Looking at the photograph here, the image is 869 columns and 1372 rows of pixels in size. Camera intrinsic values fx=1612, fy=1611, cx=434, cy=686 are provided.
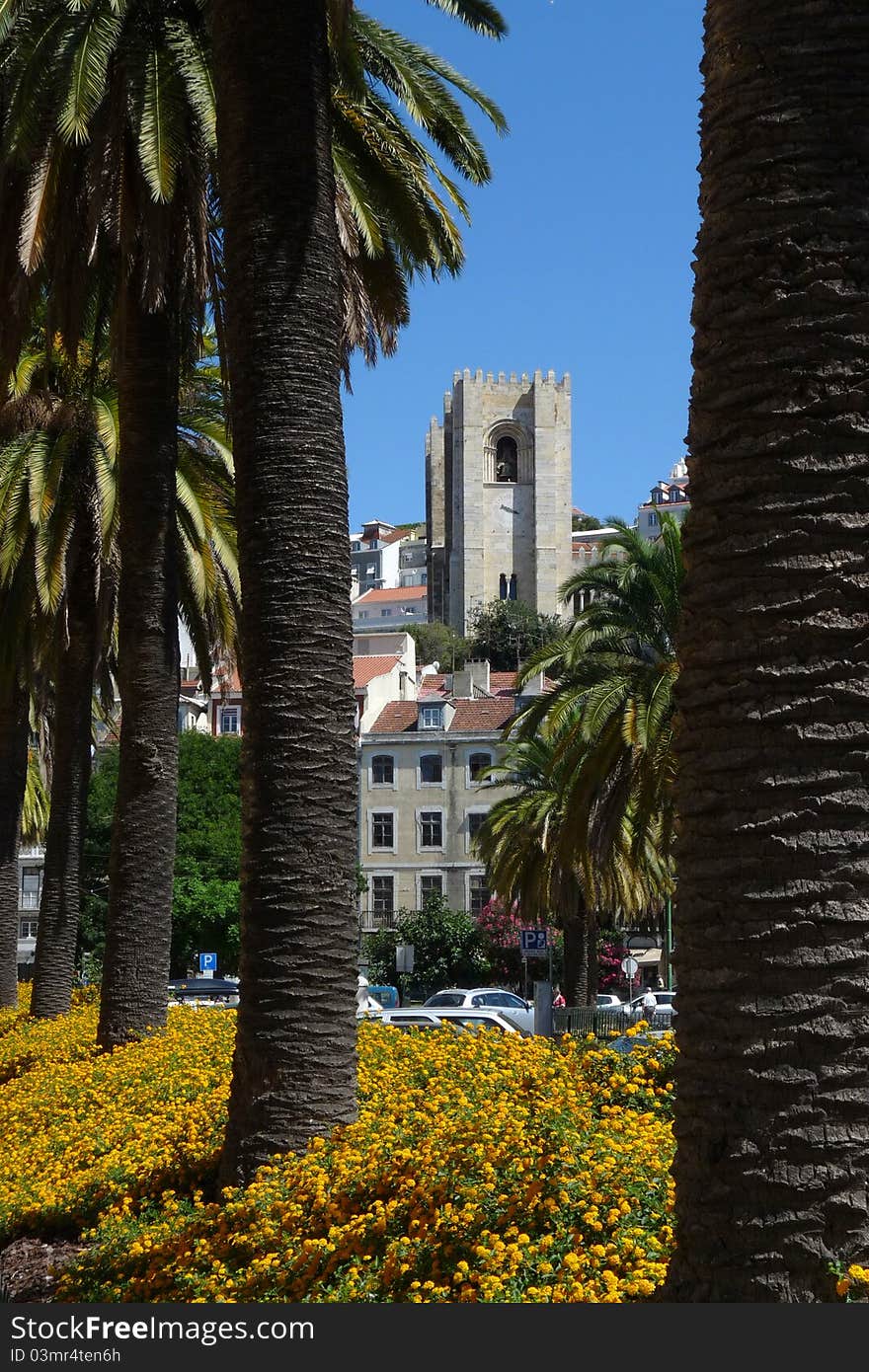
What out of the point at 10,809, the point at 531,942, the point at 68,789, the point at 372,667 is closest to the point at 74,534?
the point at 68,789

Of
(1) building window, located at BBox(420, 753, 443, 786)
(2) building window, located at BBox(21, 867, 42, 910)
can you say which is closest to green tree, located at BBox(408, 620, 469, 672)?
(2) building window, located at BBox(21, 867, 42, 910)

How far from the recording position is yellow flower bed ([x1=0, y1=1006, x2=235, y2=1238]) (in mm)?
9008

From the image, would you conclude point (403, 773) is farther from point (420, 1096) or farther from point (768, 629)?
point (768, 629)

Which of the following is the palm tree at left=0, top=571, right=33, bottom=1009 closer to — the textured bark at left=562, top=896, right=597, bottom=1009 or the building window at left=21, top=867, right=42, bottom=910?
the textured bark at left=562, top=896, right=597, bottom=1009

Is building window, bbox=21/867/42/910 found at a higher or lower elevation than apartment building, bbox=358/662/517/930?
lower

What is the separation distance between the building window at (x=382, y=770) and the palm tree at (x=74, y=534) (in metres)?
49.7

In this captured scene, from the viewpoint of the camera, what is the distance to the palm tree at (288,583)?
26.5 ft

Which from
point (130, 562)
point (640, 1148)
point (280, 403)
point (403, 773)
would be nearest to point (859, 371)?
point (640, 1148)

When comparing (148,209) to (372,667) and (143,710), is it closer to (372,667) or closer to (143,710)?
(143,710)

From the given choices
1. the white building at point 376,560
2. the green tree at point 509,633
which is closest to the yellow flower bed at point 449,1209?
the green tree at point 509,633

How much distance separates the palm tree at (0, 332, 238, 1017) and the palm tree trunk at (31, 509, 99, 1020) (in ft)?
0.04

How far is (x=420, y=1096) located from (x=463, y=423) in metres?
156

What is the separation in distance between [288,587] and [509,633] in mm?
132106

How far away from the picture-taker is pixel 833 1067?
157 inches
